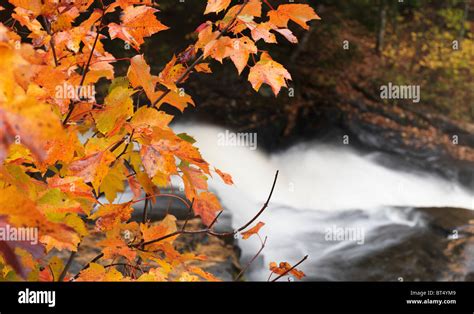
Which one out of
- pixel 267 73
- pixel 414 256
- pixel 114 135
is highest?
pixel 267 73

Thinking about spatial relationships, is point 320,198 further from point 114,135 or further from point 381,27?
point 114,135

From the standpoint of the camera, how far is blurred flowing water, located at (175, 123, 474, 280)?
271 inches

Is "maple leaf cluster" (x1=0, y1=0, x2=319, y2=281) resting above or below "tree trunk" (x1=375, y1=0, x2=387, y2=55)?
below

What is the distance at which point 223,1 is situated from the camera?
50.4 inches

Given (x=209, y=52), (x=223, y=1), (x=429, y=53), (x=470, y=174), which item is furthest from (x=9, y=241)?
(x=429, y=53)

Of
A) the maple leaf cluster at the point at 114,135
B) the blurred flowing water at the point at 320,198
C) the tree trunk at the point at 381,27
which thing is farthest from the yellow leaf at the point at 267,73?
the tree trunk at the point at 381,27

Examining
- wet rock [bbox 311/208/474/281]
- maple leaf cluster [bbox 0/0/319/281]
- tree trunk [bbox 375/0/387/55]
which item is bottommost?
wet rock [bbox 311/208/474/281]

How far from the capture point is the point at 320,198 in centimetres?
888

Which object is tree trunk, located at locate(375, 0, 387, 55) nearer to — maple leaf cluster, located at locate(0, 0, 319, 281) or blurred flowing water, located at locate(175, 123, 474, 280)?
blurred flowing water, located at locate(175, 123, 474, 280)

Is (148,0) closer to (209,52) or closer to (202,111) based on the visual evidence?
(209,52)

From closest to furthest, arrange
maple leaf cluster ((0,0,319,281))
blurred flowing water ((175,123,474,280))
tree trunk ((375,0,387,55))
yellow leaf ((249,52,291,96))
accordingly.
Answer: maple leaf cluster ((0,0,319,281)) < yellow leaf ((249,52,291,96)) < blurred flowing water ((175,123,474,280)) < tree trunk ((375,0,387,55))

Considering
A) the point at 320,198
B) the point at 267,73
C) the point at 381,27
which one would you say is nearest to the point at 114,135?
the point at 267,73

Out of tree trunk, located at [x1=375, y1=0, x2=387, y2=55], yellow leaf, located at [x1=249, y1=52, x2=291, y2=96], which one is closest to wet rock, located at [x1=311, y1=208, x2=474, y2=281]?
yellow leaf, located at [x1=249, y1=52, x2=291, y2=96]

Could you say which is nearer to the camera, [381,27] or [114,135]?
[114,135]
